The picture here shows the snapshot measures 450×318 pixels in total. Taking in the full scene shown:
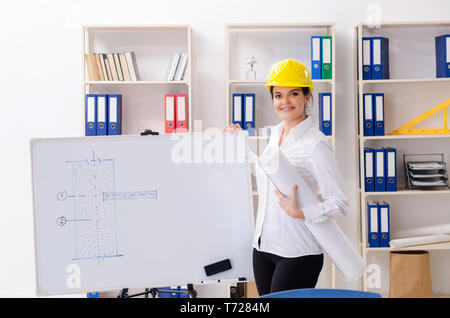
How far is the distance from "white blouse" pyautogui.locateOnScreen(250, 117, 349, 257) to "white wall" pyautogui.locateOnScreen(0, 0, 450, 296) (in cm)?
162

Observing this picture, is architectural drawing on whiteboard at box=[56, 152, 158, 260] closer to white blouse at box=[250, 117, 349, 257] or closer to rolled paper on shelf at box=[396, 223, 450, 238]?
white blouse at box=[250, 117, 349, 257]

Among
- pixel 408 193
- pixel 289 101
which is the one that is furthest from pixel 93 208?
pixel 408 193

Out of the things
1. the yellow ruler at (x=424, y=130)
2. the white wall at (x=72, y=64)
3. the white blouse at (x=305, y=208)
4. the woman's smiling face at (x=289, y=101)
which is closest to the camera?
the white blouse at (x=305, y=208)

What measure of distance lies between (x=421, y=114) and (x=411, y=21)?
2.20ft

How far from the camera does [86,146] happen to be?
5.85ft

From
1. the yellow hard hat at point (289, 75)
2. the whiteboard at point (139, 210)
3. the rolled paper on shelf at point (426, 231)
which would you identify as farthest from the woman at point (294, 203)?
the rolled paper on shelf at point (426, 231)

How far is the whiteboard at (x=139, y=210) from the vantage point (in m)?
1.77

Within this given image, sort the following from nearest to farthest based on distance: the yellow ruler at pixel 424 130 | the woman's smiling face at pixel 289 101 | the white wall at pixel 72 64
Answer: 1. the woman's smiling face at pixel 289 101
2. the yellow ruler at pixel 424 130
3. the white wall at pixel 72 64

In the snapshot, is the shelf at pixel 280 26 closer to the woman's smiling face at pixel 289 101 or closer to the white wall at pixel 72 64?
the white wall at pixel 72 64

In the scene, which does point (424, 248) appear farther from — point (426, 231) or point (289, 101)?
point (289, 101)

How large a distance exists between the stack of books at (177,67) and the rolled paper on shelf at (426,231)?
1945mm

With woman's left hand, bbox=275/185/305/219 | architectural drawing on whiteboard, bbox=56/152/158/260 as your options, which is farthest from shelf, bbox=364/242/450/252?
architectural drawing on whiteboard, bbox=56/152/158/260

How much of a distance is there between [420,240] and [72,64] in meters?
2.77
